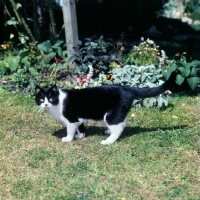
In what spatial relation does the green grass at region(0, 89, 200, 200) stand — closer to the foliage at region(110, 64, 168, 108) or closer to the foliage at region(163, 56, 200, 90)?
the foliage at region(110, 64, 168, 108)

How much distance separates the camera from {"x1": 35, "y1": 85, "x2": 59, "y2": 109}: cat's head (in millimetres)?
4934

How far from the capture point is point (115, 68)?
7133 millimetres

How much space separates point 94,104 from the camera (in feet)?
16.4

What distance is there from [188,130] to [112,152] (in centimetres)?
121

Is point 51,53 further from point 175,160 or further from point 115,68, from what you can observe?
point 175,160

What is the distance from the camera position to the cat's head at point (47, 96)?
4934mm

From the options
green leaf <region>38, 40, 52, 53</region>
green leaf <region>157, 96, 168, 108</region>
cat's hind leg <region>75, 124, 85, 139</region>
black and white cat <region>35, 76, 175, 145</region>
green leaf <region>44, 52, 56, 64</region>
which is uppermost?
black and white cat <region>35, 76, 175, 145</region>

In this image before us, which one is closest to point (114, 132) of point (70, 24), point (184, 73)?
point (184, 73)

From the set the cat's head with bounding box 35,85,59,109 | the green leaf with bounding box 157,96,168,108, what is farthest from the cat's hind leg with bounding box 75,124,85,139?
the green leaf with bounding box 157,96,168,108

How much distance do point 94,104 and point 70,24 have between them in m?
3.09

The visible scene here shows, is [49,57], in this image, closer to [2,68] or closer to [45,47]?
[45,47]

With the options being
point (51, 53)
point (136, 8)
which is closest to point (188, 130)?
point (51, 53)

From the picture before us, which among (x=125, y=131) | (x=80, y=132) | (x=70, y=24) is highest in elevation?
(x=70, y=24)

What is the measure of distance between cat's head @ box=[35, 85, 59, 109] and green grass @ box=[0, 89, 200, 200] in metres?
0.52
